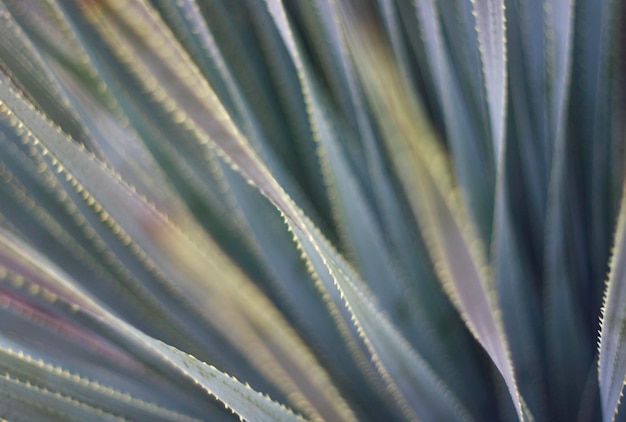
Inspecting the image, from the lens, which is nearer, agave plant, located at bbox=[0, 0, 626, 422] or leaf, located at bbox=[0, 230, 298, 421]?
leaf, located at bbox=[0, 230, 298, 421]

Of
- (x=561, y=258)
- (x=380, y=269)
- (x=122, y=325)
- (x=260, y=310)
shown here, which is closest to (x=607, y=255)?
(x=561, y=258)

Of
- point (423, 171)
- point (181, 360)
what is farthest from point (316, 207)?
point (181, 360)

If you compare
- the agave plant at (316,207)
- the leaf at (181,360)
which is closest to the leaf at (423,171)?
the agave plant at (316,207)

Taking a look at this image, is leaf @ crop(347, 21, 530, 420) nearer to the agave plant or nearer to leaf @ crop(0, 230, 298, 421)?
the agave plant

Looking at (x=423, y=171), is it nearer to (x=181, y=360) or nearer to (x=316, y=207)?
(x=316, y=207)

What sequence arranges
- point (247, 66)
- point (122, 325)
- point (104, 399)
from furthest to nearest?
point (247, 66) → point (104, 399) → point (122, 325)

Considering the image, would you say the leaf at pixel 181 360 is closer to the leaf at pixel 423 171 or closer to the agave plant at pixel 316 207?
the agave plant at pixel 316 207

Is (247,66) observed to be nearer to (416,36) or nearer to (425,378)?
(416,36)

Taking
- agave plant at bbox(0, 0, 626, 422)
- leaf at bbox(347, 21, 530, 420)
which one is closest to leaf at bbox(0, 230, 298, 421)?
agave plant at bbox(0, 0, 626, 422)

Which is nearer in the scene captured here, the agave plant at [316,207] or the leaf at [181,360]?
the leaf at [181,360]
